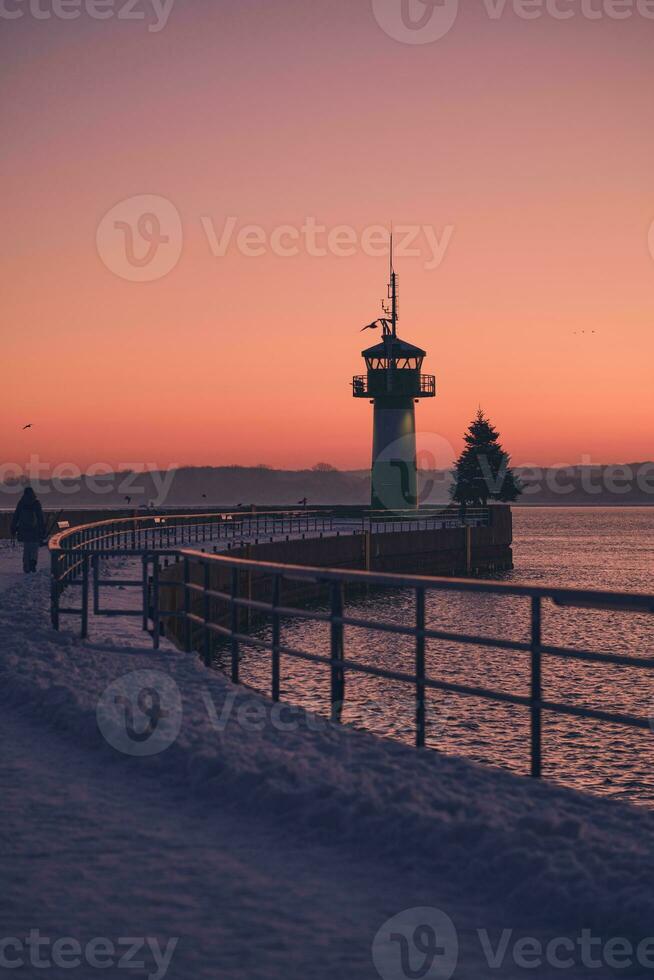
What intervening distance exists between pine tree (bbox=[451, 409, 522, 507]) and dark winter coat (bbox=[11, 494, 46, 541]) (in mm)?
88062

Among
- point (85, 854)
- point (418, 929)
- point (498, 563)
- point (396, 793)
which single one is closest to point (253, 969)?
point (418, 929)

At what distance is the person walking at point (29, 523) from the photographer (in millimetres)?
26484

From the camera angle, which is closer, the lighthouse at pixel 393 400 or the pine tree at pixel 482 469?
the lighthouse at pixel 393 400

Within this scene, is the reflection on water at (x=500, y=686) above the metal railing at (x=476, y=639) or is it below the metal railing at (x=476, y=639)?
below

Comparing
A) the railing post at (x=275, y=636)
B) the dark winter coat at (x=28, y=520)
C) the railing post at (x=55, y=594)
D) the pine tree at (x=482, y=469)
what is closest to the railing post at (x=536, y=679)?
the railing post at (x=275, y=636)

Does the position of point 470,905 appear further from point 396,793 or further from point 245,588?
point 245,588

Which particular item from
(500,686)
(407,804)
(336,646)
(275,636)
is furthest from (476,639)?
(500,686)

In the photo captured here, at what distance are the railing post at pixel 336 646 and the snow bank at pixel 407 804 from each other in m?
0.61

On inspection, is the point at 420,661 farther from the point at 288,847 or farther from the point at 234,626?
the point at 234,626

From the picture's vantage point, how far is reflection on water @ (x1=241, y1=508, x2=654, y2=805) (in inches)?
741

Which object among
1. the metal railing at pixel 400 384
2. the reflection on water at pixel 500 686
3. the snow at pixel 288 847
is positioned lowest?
the reflection on water at pixel 500 686

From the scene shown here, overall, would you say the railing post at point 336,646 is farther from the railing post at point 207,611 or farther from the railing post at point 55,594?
the railing post at point 55,594

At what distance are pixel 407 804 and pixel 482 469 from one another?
107152mm

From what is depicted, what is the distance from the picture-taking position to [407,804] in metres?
6.68
